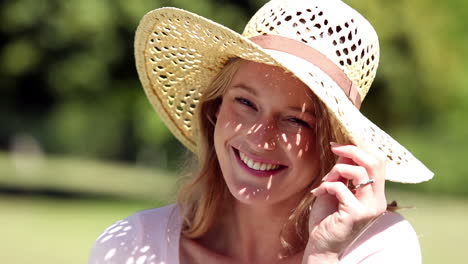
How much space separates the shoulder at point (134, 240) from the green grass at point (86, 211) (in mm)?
369

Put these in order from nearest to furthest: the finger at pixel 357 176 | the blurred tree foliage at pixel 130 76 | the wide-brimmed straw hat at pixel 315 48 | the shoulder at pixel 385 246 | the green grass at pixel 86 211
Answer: the finger at pixel 357 176 → the wide-brimmed straw hat at pixel 315 48 → the shoulder at pixel 385 246 → the green grass at pixel 86 211 → the blurred tree foliage at pixel 130 76

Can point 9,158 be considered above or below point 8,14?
below

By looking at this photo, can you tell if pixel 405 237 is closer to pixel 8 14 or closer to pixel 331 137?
pixel 331 137

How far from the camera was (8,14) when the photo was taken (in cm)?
1294

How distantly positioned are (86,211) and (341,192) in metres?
11.9

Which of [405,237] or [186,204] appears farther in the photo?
[186,204]

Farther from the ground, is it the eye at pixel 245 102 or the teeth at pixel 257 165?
the eye at pixel 245 102

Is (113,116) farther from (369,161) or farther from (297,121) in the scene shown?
(369,161)

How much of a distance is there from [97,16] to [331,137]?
10.3 m

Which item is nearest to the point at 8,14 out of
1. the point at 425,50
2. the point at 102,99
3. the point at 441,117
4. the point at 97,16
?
the point at 97,16

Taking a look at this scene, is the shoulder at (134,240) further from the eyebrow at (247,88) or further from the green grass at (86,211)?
the eyebrow at (247,88)

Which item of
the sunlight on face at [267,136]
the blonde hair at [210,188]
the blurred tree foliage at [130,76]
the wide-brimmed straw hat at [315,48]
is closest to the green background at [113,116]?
the blurred tree foliage at [130,76]

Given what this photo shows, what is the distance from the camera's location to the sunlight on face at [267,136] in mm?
2645

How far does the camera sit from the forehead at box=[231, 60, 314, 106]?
104 inches
